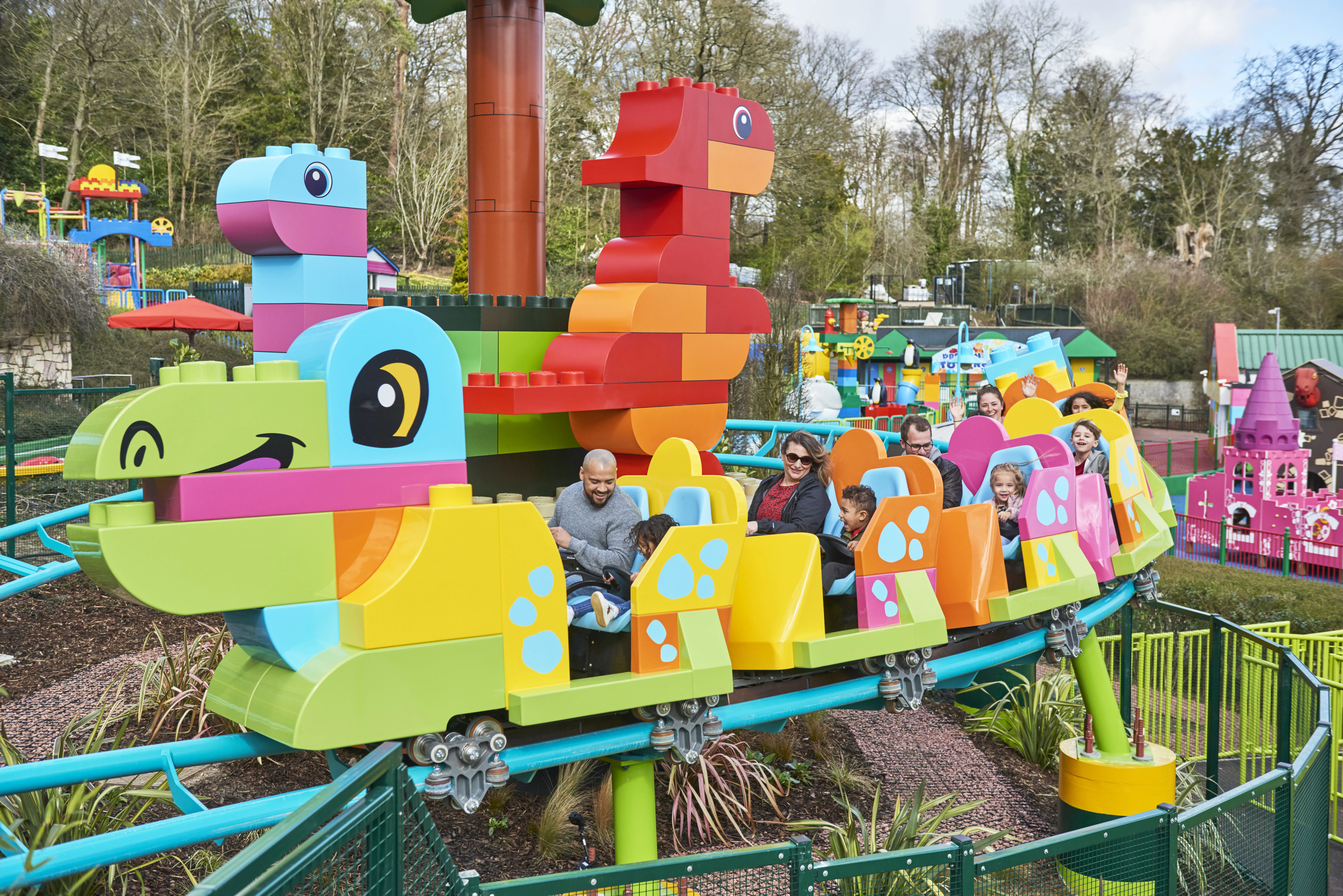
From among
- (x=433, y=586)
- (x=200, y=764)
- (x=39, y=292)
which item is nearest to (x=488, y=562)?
(x=433, y=586)

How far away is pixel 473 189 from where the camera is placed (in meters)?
6.89

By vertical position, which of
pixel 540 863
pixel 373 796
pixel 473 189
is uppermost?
pixel 473 189

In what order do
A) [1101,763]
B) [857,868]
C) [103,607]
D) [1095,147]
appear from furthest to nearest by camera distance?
[1095,147]
[103,607]
[1101,763]
[857,868]

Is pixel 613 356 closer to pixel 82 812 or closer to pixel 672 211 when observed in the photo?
pixel 672 211

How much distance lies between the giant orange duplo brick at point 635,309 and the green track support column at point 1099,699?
326 centimetres

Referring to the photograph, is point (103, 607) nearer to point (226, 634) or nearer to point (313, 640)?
point (226, 634)

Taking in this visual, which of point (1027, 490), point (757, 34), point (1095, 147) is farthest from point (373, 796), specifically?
point (1095, 147)

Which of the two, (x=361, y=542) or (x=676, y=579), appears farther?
(x=676, y=579)

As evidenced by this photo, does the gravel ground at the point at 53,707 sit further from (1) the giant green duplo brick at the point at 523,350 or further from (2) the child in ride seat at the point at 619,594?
(2) the child in ride seat at the point at 619,594

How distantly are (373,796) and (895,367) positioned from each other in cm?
2753

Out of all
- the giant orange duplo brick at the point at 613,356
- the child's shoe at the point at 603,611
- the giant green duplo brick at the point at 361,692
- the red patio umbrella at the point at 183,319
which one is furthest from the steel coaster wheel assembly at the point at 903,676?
the red patio umbrella at the point at 183,319

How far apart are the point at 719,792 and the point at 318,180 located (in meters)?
4.12

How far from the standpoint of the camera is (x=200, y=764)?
344 cm

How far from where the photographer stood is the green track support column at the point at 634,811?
402 centimetres
